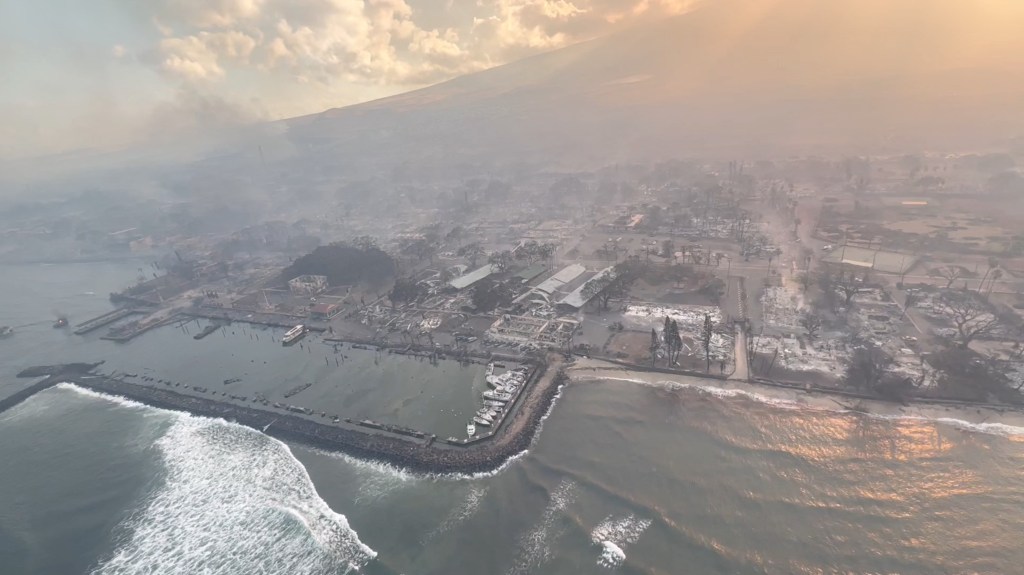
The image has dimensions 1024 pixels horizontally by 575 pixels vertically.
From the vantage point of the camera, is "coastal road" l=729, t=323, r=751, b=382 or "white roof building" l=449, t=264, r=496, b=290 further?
"white roof building" l=449, t=264, r=496, b=290

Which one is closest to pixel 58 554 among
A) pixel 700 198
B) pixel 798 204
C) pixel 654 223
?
pixel 654 223

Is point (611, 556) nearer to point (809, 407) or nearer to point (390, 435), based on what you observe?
point (390, 435)

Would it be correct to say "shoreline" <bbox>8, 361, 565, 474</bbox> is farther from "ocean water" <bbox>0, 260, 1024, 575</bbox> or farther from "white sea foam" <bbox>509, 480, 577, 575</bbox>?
"white sea foam" <bbox>509, 480, 577, 575</bbox>

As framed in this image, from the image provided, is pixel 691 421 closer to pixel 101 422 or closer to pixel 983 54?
pixel 101 422

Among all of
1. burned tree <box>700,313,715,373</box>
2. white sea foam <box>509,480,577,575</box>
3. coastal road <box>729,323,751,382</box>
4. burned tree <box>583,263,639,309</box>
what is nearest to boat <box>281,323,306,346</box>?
burned tree <box>583,263,639,309</box>

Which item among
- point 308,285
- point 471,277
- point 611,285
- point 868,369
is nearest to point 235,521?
point 471,277

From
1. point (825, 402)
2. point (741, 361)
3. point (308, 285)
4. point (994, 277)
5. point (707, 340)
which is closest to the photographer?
point (825, 402)

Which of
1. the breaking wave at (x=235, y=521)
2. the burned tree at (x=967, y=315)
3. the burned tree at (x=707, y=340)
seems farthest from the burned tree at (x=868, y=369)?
the breaking wave at (x=235, y=521)
